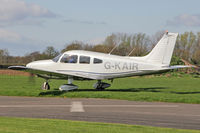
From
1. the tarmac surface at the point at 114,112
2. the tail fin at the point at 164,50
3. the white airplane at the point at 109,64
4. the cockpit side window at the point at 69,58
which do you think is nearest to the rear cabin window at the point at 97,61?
the white airplane at the point at 109,64

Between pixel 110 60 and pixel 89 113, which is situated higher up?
pixel 110 60

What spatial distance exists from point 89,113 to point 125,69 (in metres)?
9.32

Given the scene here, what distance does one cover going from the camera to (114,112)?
45.9 ft

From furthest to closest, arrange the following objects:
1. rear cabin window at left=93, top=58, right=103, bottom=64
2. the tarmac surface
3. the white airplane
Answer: rear cabin window at left=93, top=58, right=103, bottom=64, the white airplane, the tarmac surface

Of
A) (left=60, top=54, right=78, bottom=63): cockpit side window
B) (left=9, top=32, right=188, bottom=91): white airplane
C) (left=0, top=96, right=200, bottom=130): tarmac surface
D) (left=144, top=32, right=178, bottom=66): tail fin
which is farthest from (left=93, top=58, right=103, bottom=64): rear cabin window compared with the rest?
(left=0, top=96, right=200, bottom=130): tarmac surface

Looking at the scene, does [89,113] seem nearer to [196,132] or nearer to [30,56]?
[196,132]

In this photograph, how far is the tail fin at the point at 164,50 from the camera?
22.4m

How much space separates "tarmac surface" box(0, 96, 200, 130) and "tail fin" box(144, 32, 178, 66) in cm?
652

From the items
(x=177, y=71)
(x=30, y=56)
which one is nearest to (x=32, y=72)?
(x=30, y=56)

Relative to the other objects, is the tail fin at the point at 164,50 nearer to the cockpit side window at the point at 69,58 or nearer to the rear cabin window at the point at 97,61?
the rear cabin window at the point at 97,61

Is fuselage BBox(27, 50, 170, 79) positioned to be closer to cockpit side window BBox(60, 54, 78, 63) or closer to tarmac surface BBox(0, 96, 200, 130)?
cockpit side window BBox(60, 54, 78, 63)

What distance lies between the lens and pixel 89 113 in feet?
44.8

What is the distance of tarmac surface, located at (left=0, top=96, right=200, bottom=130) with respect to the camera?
11.8 m

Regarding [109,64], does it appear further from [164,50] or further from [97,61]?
[164,50]
